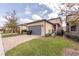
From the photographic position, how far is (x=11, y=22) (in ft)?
4.80

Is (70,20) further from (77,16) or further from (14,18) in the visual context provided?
(14,18)

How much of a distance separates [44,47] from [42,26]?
203mm

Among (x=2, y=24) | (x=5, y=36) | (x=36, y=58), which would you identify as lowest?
(x=36, y=58)

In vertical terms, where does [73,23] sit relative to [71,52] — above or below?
above

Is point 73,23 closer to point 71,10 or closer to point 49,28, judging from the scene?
point 71,10

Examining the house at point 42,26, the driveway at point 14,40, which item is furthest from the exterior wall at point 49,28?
the driveway at point 14,40

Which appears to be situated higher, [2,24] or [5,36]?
[2,24]

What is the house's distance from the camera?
147cm

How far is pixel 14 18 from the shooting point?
57.3 inches

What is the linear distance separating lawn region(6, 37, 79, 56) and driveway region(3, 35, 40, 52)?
3 centimetres

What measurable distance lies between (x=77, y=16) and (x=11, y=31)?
63 centimetres

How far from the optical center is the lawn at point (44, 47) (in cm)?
145

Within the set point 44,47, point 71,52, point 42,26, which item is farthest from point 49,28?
point 71,52

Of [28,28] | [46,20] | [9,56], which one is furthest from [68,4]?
[9,56]
